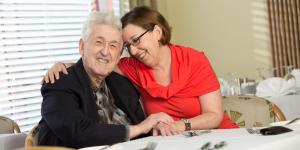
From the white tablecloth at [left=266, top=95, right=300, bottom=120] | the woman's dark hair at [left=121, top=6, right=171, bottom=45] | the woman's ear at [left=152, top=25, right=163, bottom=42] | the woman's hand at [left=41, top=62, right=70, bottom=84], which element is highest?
the woman's dark hair at [left=121, top=6, right=171, bottom=45]

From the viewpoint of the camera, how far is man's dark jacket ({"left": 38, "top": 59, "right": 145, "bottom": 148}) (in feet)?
5.52

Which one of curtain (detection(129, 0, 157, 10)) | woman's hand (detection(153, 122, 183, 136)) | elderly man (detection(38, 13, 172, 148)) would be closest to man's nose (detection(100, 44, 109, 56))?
elderly man (detection(38, 13, 172, 148))

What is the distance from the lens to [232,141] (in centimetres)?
130

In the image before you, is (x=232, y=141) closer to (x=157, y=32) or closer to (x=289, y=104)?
(x=157, y=32)

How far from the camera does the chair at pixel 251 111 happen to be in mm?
2133

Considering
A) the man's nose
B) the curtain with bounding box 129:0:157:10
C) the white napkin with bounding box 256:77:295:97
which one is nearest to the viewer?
the man's nose

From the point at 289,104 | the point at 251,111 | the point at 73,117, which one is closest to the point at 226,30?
the point at 289,104

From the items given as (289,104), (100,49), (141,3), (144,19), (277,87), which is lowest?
(289,104)

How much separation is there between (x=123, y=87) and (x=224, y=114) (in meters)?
0.50

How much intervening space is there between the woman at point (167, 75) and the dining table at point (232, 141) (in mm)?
555

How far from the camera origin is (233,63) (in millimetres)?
5645

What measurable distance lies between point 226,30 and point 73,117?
13.8ft

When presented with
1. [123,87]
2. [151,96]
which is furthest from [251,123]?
[123,87]

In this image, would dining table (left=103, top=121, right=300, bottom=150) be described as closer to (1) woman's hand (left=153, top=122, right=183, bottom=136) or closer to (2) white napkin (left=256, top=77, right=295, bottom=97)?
(1) woman's hand (left=153, top=122, right=183, bottom=136)
